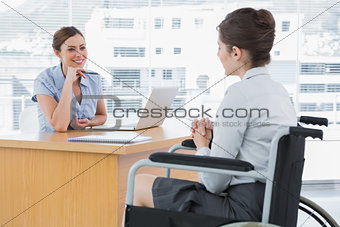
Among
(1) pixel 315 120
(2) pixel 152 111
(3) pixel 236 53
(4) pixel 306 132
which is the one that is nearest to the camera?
(4) pixel 306 132

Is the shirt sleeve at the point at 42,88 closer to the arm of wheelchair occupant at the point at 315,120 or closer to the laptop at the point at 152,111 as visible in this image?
the laptop at the point at 152,111

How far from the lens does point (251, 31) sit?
4.91ft

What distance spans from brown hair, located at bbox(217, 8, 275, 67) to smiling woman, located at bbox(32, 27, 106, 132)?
1076mm

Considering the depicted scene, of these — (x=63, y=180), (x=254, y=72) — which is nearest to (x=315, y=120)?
(x=254, y=72)

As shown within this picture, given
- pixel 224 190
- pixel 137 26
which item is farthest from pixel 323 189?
pixel 224 190

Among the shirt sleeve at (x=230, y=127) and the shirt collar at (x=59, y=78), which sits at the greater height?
the shirt collar at (x=59, y=78)

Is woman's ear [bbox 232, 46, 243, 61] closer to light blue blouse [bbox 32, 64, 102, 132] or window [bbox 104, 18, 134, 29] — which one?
light blue blouse [bbox 32, 64, 102, 132]

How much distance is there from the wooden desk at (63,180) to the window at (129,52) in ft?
8.40

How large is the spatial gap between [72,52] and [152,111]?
0.53m

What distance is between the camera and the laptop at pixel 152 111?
7.43 feet

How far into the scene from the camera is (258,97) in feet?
4.68

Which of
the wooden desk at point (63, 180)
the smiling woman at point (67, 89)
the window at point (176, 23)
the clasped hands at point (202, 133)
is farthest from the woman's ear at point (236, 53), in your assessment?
the window at point (176, 23)

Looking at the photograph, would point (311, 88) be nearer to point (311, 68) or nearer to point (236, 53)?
point (311, 68)

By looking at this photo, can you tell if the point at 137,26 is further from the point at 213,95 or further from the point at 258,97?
the point at 258,97
